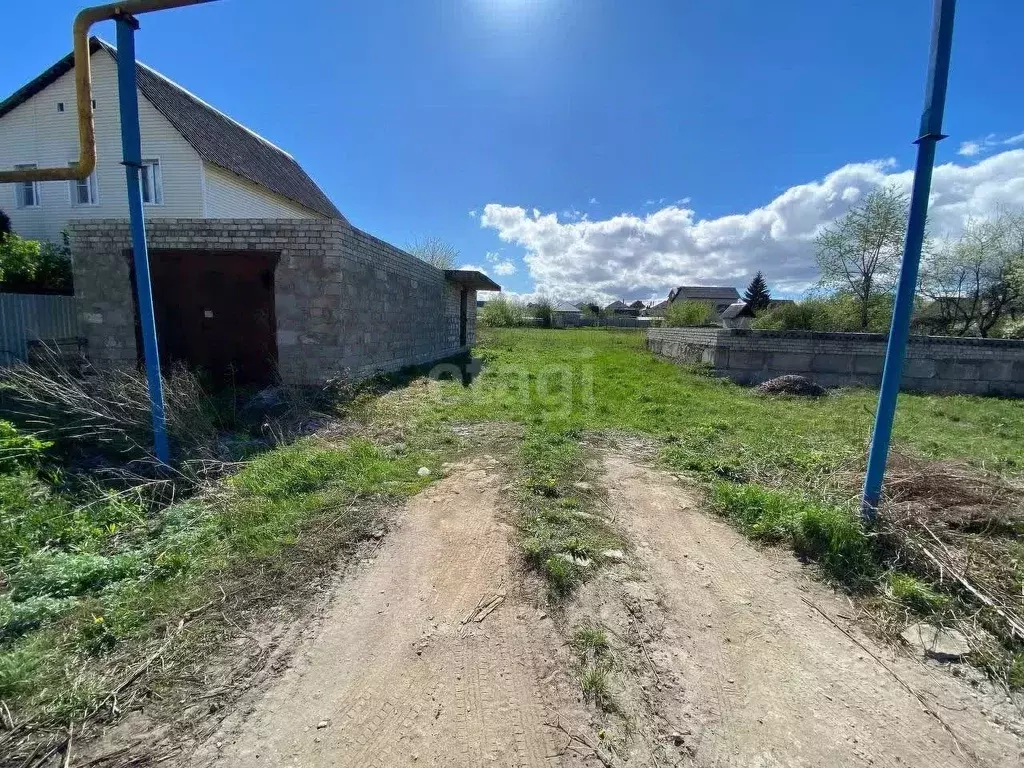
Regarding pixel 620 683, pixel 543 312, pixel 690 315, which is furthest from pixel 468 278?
pixel 543 312

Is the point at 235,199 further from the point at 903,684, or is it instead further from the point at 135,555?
the point at 903,684

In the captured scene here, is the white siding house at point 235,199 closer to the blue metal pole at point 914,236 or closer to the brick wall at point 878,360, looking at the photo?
the brick wall at point 878,360

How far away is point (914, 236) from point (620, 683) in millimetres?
3212

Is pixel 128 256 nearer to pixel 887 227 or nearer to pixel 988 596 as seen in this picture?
pixel 988 596

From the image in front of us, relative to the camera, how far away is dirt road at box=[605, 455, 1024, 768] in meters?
1.58

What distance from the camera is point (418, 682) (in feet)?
6.00

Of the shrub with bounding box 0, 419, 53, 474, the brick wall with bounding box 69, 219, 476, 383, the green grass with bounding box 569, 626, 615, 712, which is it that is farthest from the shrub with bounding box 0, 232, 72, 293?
the green grass with bounding box 569, 626, 615, 712

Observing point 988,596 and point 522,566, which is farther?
point 522,566

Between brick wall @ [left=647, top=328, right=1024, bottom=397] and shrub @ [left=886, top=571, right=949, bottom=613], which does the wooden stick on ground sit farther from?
brick wall @ [left=647, top=328, right=1024, bottom=397]

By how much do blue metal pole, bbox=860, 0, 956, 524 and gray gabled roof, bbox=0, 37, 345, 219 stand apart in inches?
578

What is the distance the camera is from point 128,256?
22.0 feet

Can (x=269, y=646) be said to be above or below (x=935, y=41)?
below

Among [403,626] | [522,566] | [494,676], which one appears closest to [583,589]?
[522,566]

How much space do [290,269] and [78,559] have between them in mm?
5121
